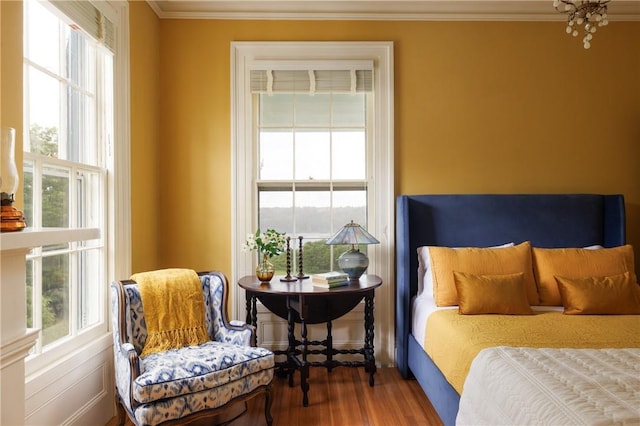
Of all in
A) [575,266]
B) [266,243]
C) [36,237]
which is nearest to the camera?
[36,237]

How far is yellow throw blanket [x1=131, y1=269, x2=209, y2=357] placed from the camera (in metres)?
2.55

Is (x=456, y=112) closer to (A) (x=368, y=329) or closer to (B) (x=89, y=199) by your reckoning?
(A) (x=368, y=329)

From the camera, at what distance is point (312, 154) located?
11.9ft

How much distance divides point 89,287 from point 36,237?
1.43 m

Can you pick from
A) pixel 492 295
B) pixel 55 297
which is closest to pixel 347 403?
pixel 492 295

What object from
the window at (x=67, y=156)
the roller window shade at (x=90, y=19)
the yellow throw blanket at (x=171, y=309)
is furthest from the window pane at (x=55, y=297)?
the roller window shade at (x=90, y=19)

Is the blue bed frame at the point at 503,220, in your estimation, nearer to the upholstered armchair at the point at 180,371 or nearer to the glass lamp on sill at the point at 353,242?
the glass lamp on sill at the point at 353,242

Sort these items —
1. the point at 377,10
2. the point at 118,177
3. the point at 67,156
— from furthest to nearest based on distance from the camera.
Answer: the point at 377,10, the point at 118,177, the point at 67,156

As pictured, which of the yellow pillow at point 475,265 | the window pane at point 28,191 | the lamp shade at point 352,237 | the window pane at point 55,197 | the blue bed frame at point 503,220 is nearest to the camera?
the window pane at point 28,191

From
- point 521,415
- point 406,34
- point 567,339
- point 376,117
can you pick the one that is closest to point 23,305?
point 521,415

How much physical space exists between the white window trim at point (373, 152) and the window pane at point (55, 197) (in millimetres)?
1342

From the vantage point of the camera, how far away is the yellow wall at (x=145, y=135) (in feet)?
9.86

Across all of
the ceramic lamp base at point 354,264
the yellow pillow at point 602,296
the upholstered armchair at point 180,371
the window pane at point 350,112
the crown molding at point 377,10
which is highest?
the crown molding at point 377,10

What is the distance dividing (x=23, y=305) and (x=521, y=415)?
186 centimetres
